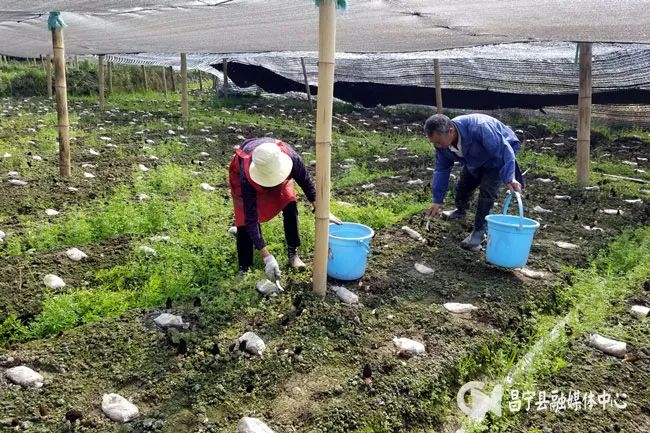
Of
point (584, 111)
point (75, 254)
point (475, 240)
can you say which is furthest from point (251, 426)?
point (584, 111)

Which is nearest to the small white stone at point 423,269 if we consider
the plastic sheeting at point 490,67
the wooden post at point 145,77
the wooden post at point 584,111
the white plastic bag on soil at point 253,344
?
the white plastic bag on soil at point 253,344

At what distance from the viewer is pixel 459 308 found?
3244 mm

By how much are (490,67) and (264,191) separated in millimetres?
8611

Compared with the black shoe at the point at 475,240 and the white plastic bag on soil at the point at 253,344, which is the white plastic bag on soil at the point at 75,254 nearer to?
the white plastic bag on soil at the point at 253,344

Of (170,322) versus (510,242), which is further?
(510,242)

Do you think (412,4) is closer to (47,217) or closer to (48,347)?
(48,347)

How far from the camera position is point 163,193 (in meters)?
5.39

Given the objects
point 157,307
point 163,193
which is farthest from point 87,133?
point 157,307

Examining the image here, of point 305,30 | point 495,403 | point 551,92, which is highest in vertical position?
point 305,30

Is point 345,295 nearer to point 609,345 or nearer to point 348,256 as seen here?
point 348,256

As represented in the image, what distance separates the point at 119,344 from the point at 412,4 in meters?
2.71

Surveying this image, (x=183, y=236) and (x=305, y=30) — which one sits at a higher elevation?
(x=305, y=30)

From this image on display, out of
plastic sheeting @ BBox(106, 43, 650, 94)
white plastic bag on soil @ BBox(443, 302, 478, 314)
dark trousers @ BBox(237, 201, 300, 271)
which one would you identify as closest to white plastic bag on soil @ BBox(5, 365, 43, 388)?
dark trousers @ BBox(237, 201, 300, 271)

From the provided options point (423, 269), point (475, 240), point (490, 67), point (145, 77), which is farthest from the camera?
point (145, 77)
